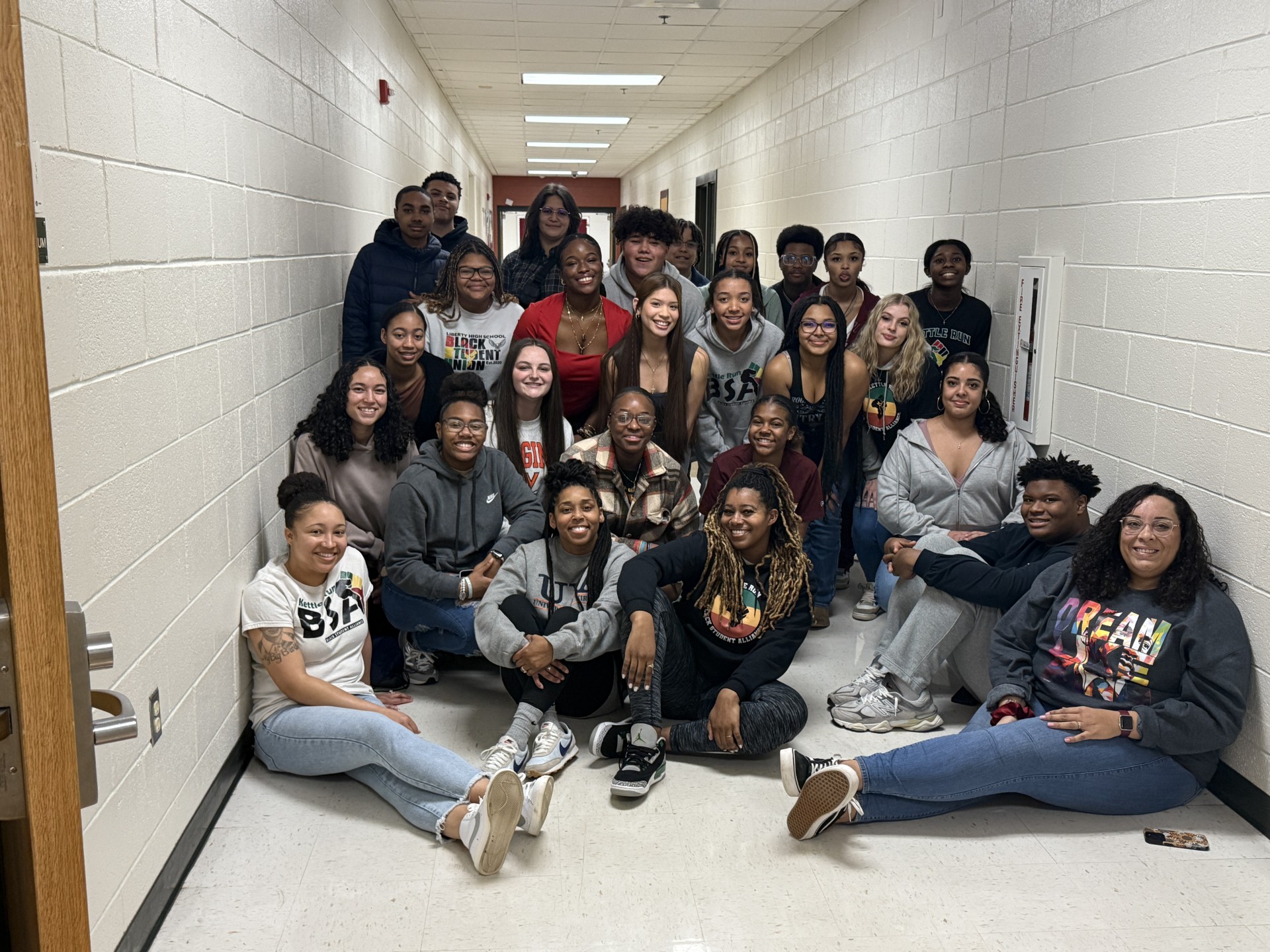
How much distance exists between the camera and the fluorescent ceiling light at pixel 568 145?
15242mm

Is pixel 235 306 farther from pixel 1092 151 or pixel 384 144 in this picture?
pixel 384 144

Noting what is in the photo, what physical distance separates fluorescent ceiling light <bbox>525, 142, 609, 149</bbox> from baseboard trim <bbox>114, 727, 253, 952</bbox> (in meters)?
13.2

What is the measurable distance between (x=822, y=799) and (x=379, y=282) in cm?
291

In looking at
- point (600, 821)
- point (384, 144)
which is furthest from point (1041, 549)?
point (384, 144)

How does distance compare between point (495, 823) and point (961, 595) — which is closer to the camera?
point (495, 823)

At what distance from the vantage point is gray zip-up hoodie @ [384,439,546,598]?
3469 millimetres

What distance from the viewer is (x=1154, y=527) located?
280 centimetres

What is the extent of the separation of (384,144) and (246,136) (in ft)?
10.6

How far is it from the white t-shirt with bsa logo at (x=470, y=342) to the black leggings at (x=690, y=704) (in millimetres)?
1474

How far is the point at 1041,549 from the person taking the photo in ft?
11.1

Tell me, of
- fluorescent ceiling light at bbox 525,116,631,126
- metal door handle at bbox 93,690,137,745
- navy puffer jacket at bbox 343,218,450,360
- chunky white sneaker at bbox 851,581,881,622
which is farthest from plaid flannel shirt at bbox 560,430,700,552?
fluorescent ceiling light at bbox 525,116,631,126

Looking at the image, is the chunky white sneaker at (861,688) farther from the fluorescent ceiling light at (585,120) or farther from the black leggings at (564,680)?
the fluorescent ceiling light at (585,120)

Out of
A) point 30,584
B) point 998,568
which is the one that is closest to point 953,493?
point 998,568

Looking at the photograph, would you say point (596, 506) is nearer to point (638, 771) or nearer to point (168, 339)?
point (638, 771)
